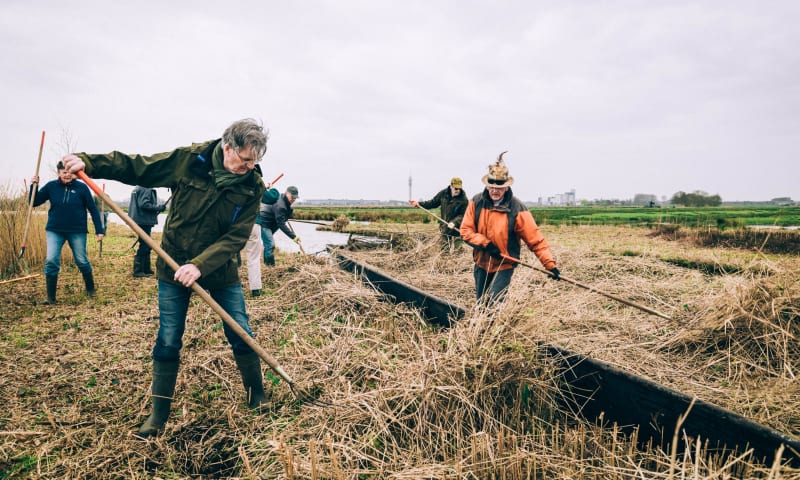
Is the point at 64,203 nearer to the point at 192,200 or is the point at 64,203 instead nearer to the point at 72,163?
the point at 72,163

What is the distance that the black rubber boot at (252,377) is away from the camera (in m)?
3.01

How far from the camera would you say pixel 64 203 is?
576cm

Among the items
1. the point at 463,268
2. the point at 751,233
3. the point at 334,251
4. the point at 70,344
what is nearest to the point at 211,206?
the point at 70,344

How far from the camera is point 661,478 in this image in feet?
7.45

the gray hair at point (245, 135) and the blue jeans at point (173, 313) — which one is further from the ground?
the gray hair at point (245, 135)

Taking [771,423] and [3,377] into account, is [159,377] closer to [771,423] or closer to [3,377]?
[3,377]

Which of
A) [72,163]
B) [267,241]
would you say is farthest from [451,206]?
[72,163]

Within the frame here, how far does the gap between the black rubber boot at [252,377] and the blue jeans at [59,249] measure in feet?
13.9

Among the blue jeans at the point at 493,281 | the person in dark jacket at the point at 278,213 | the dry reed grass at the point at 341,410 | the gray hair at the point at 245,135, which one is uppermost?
the gray hair at the point at 245,135

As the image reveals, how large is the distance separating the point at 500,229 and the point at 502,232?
0.04 m

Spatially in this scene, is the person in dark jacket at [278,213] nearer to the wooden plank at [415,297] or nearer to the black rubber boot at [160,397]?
the wooden plank at [415,297]

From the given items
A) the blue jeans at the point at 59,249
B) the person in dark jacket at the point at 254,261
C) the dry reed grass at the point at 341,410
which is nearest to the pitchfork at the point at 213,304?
the dry reed grass at the point at 341,410

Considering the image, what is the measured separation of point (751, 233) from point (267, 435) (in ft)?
50.9

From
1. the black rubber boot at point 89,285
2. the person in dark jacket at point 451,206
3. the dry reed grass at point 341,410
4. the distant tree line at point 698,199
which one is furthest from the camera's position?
the distant tree line at point 698,199
